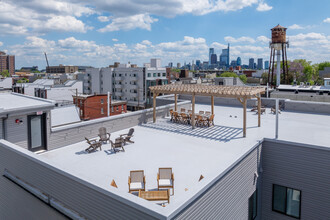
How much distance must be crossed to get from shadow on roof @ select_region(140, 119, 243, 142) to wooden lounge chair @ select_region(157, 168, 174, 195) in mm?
5001

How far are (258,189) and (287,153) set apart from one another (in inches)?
75.4

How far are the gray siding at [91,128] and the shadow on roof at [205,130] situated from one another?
2.22ft

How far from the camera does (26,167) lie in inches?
319

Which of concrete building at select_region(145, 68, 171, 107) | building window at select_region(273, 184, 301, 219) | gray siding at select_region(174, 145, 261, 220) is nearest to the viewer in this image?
gray siding at select_region(174, 145, 261, 220)

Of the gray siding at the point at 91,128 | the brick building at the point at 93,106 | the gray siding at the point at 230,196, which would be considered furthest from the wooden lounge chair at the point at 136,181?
the brick building at the point at 93,106

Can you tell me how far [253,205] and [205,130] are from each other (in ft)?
15.5

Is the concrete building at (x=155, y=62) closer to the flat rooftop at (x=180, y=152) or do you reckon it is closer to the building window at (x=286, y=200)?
the flat rooftop at (x=180, y=152)

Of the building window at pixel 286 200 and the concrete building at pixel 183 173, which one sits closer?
the concrete building at pixel 183 173

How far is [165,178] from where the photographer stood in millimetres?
7664

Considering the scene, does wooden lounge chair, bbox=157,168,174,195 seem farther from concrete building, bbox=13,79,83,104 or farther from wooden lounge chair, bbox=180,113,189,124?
concrete building, bbox=13,79,83,104

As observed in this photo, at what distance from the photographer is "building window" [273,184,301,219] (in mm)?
10148

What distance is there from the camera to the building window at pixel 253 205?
32.2ft

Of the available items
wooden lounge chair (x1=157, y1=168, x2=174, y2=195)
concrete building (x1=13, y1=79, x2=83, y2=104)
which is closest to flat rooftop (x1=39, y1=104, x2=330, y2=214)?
wooden lounge chair (x1=157, y1=168, x2=174, y2=195)

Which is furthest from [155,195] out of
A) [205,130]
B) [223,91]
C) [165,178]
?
[223,91]
